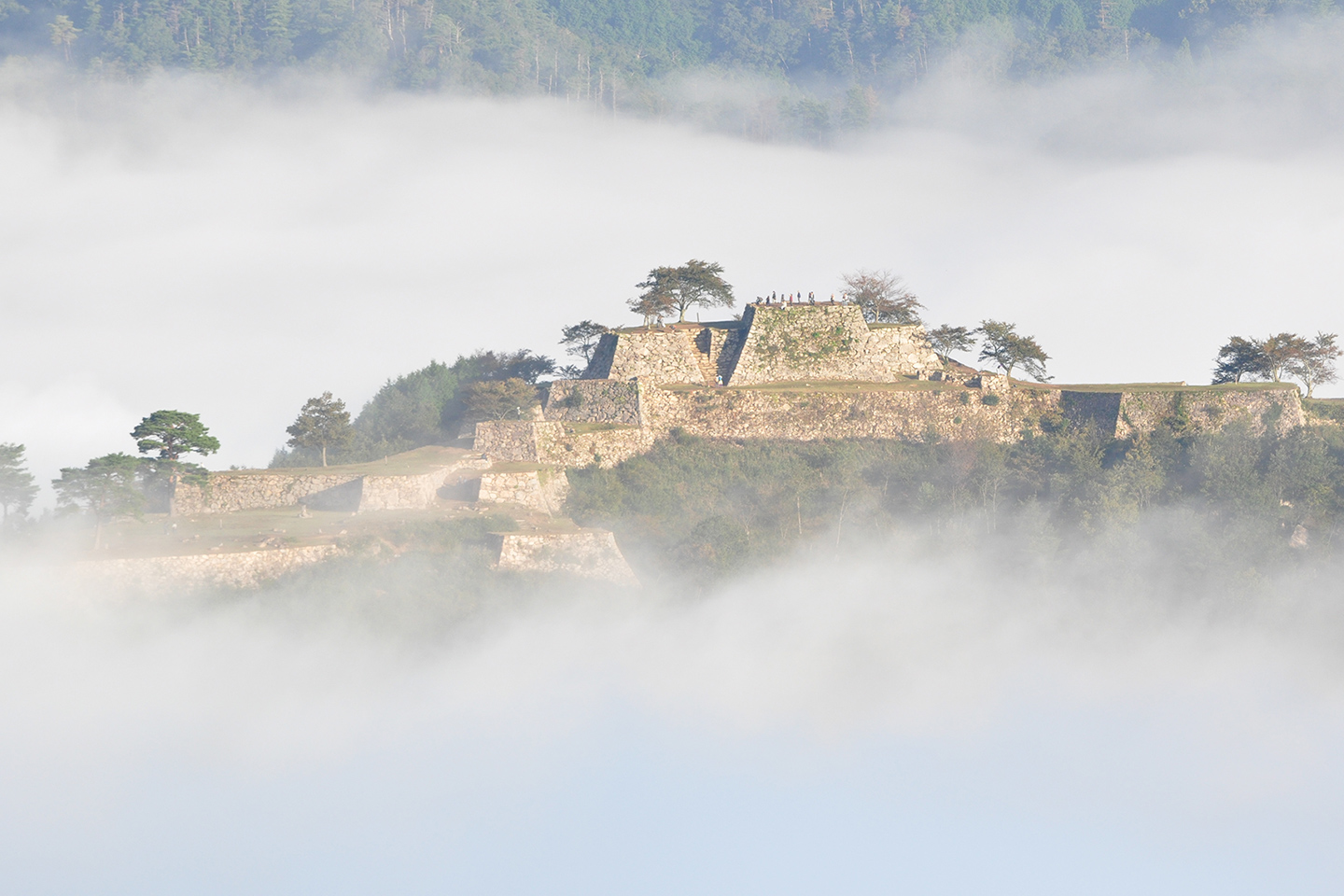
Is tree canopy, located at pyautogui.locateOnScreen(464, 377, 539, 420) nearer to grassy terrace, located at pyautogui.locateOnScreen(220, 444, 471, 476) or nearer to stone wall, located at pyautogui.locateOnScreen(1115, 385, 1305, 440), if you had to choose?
grassy terrace, located at pyautogui.locateOnScreen(220, 444, 471, 476)

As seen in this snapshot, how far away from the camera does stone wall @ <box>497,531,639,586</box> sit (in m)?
46.2

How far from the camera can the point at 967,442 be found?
56.9 metres

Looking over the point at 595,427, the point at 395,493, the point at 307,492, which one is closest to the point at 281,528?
the point at 307,492

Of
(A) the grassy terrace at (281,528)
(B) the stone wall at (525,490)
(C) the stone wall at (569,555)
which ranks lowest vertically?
(C) the stone wall at (569,555)

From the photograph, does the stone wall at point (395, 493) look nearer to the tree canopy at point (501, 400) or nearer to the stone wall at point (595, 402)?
the tree canopy at point (501, 400)

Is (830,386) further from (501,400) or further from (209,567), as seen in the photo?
(209,567)

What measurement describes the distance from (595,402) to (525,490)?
753cm

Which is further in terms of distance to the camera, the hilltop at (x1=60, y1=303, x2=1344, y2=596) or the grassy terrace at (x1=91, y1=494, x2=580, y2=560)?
the hilltop at (x1=60, y1=303, x2=1344, y2=596)

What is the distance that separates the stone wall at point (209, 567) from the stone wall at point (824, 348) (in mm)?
22063

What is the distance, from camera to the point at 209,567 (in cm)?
4156

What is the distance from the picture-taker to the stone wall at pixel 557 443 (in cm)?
5359

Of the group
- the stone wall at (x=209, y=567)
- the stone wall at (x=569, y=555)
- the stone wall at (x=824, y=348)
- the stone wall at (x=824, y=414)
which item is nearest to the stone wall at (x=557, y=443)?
the stone wall at (x=824, y=414)

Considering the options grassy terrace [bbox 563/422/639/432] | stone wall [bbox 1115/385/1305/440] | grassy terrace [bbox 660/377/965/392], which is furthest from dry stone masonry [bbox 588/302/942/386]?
stone wall [bbox 1115/385/1305/440]

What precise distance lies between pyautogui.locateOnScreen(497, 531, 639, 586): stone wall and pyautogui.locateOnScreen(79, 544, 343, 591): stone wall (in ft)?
17.9
